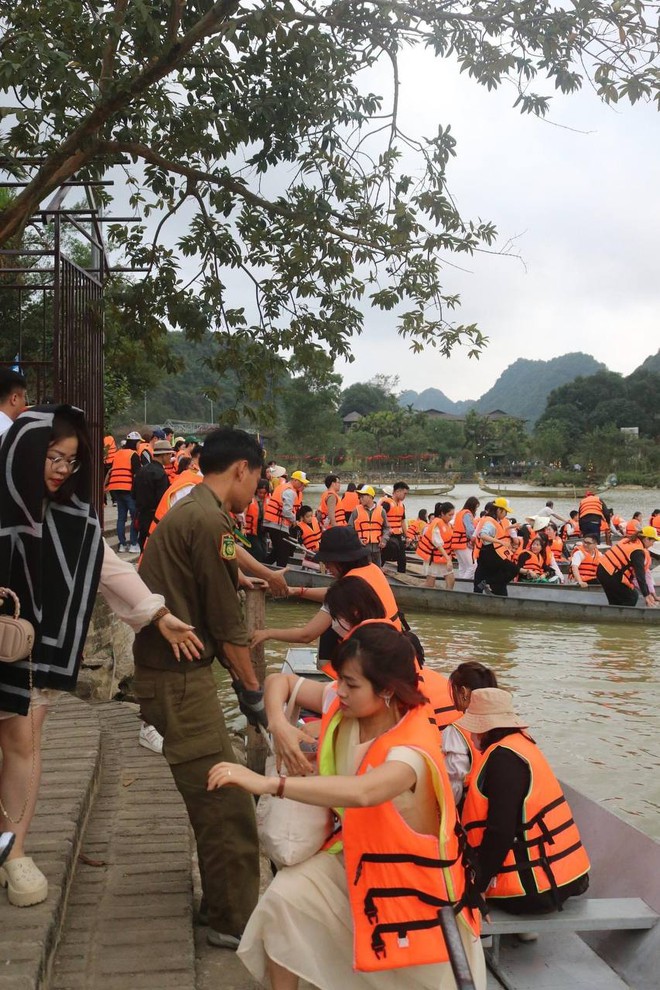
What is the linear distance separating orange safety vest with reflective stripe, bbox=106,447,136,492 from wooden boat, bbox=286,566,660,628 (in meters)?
2.97

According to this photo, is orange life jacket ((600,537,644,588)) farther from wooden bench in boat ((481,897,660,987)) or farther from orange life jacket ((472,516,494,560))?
wooden bench in boat ((481,897,660,987))

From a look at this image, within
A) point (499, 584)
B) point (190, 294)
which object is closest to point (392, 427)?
point (499, 584)

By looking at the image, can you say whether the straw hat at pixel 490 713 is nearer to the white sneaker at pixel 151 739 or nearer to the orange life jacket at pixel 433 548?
the white sneaker at pixel 151 739

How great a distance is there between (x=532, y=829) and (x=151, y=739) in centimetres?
243

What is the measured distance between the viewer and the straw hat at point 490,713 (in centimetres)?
313

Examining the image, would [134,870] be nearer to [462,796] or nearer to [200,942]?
[200,942]

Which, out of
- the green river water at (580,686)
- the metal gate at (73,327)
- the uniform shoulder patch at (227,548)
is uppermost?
the metal gate at (73,327)

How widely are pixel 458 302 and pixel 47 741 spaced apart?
433 centimetres

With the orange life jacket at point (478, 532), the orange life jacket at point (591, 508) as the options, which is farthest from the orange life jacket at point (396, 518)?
the orange life jacket at point (591, 508)

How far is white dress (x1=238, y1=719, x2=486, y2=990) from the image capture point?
242 cm

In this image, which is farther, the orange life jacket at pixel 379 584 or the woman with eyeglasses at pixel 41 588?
the orange life jacket at pixel 379 584

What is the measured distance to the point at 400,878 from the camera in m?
2.33

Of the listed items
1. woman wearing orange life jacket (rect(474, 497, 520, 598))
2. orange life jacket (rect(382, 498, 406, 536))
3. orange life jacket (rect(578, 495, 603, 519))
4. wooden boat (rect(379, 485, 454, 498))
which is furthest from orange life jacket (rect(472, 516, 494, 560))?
wooden boat (rect(379, 485, 454, 498))

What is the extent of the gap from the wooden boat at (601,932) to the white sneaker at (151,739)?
2.16 meters
